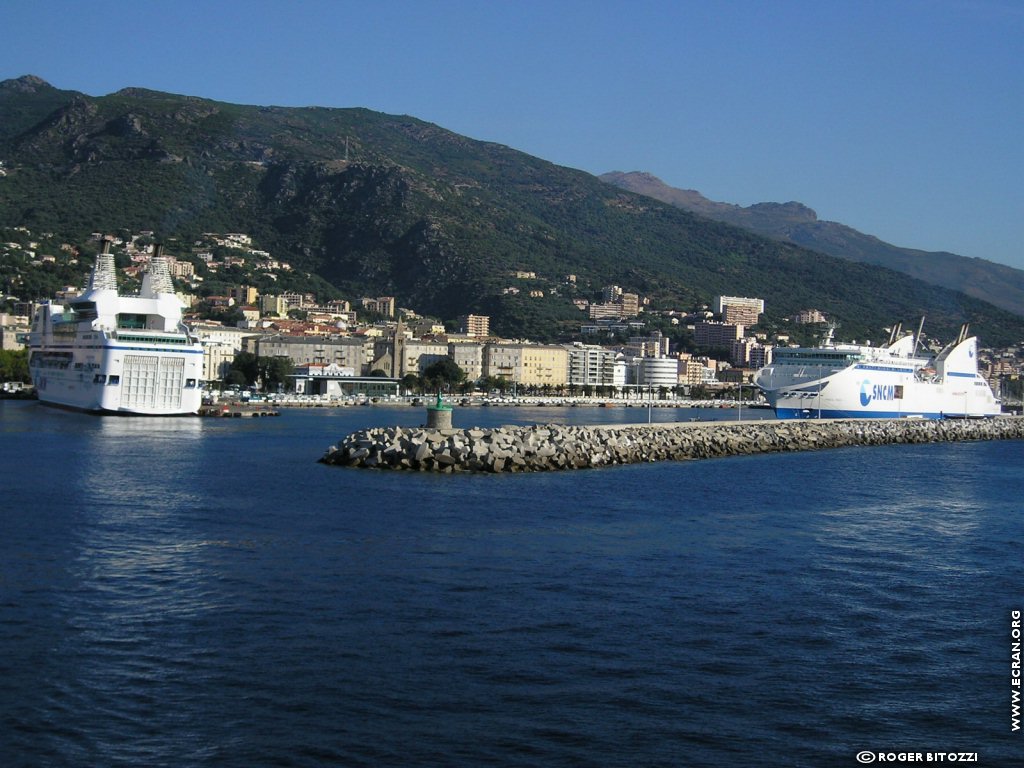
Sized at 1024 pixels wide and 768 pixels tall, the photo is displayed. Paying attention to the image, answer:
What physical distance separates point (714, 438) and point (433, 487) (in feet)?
57.1

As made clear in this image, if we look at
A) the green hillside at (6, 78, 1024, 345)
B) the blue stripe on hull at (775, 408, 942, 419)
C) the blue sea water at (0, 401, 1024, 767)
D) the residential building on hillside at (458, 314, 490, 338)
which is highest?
the green hillside at (6, 78, 1024, 345)

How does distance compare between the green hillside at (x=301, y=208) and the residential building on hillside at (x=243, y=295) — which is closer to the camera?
the residential building on hillside at (x=243, y=295)

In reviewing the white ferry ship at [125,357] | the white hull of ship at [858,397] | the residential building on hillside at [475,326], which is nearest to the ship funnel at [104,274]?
the white ferry ship at [125,357]

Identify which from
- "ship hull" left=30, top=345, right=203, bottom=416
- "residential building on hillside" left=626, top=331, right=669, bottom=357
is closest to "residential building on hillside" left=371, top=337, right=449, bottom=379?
"residential building on hillside" left=626, top=331, right=669, bottom=357

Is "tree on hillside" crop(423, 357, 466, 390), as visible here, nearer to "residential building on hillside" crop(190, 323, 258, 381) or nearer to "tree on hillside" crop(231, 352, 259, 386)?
"tree on hillside" crop(231, 352, 259, 386)

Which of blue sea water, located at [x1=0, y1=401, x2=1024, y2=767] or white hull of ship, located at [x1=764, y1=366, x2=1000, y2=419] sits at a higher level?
white hull of ship, located at [x1=764, y1=366, x2=1000, y2=419]

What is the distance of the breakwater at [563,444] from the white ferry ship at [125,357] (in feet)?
62.6

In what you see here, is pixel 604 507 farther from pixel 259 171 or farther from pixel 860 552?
pixel 259 171

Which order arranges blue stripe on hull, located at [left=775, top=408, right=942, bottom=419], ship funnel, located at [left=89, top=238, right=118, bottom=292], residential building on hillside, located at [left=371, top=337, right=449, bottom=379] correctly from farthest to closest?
residential building on hillside, located at [left=371, top=337, right=449, bottom=379], ship funnel, located at [left=89, top=238, right=118, bottom=292], blue stripe on hull, located at [left=775, top=408, right=942, bottom=419]

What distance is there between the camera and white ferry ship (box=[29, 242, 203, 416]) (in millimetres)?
54250

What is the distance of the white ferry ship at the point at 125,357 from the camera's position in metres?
54.2

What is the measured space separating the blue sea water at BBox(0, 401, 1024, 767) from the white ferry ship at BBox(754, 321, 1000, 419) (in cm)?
3810

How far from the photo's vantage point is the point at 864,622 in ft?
48.4

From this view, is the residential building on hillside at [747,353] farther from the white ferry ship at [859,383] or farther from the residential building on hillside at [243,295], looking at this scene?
the white ferry ship at [859,383]
